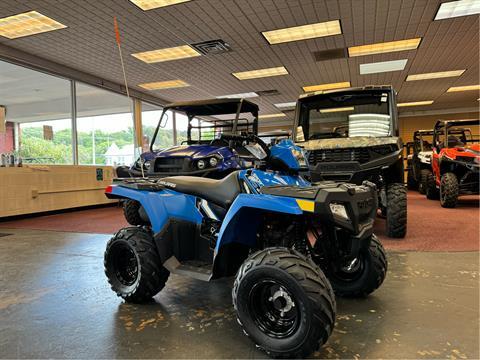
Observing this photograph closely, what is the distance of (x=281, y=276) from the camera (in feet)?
5.63

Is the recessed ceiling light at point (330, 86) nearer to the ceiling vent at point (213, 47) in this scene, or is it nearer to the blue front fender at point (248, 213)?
the ceiling vent at point (213, 47)

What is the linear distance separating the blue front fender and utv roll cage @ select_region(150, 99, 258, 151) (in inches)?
154

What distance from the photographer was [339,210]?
1.83 m

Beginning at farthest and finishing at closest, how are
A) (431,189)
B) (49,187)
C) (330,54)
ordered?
(431,189), (330,54), (49,187)

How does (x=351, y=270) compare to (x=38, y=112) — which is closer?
(x=351, y=270)

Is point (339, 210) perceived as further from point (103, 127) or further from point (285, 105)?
point (285, 105)

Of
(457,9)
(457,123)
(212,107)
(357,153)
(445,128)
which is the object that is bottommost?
(357,153)

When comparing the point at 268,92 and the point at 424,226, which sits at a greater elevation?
the point at 268,92

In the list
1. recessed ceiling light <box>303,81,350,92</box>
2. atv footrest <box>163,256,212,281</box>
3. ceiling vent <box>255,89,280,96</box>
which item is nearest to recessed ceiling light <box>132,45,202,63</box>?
ceiling vent <box>255,89,280,96</box>

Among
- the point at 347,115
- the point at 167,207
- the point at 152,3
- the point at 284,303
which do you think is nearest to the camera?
the point at 284,303

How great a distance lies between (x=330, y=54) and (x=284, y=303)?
8614 mm

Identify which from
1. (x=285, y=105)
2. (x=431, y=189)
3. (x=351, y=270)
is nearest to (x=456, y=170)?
(x=431, y=189)

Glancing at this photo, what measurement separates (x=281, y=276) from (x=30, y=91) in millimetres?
9686

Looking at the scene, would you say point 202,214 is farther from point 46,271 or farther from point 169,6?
point 169,6
